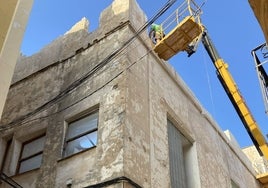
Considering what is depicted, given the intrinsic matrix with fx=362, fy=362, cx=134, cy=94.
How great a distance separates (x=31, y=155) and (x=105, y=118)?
2952mm

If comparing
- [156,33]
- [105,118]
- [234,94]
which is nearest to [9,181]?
[105,118]

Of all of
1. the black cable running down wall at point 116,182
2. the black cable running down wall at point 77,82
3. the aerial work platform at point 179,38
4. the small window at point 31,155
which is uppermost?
the aerial work platform at point 179,38

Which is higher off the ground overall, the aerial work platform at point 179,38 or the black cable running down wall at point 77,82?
the aerial work platform at point 179,38

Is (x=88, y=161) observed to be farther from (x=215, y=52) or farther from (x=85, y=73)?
(x=215, y=52)

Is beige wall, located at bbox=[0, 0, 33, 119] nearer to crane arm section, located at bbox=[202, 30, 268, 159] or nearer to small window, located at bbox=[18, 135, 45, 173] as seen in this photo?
small window, located at bbox=[18, 135, 45, 173]

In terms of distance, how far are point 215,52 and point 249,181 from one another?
757cm

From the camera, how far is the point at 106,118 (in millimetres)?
9648

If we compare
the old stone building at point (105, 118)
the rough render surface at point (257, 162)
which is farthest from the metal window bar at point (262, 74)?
the rough render surface at point (257, 162)

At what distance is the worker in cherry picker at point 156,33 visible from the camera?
42.9 feet

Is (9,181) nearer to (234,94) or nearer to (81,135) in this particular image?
(81,135)

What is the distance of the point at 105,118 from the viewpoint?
381 inches

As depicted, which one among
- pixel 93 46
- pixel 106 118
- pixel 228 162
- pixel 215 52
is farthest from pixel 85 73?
pixel 228 162

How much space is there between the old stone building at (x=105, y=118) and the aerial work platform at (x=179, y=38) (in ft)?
1.50

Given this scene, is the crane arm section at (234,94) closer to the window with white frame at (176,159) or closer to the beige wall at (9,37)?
the window with white frame at (176,159)
